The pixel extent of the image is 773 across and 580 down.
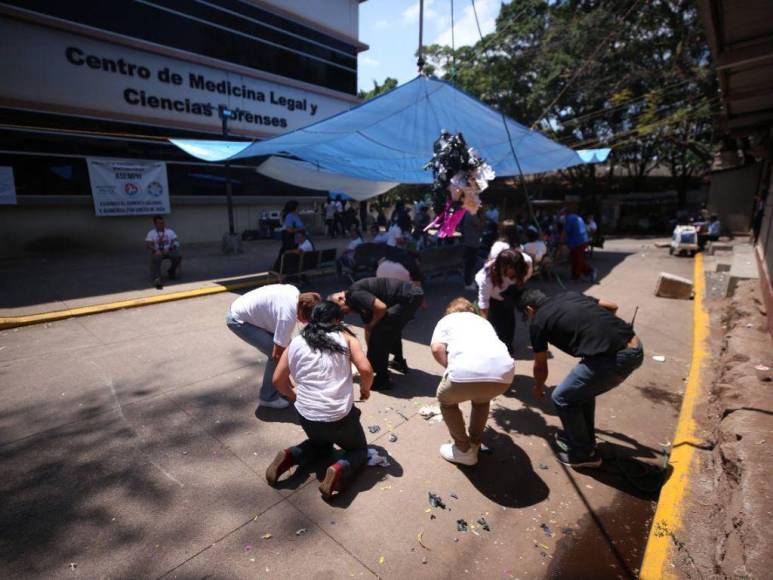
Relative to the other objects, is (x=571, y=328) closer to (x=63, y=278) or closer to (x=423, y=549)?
(x=423, y=549)

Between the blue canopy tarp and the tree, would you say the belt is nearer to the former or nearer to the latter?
the blue canopy tarp

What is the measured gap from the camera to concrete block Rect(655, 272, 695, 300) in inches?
320

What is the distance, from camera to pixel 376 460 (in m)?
3.32

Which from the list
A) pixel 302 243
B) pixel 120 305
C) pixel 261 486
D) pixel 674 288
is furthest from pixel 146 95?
pixel 674 288

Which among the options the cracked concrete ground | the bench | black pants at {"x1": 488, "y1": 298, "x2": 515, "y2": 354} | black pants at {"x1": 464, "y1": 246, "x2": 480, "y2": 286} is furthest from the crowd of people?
black pants at {"x1": 464, "y1": 246, "x2": 480, "y2": 286}

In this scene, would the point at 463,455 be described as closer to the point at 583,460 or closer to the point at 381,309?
the point at 583,460

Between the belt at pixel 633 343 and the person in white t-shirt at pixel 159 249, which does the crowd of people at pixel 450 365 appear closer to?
the belt at pixel 633 343

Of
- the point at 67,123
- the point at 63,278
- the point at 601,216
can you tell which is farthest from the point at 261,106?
the point at 601,216

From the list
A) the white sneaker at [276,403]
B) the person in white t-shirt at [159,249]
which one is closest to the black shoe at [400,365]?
the white sneaker at [276,403]

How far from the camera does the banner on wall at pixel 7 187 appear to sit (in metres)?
10.3

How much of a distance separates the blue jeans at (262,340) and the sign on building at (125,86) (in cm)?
→ 1143

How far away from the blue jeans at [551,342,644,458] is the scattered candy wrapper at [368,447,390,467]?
57.2 inches

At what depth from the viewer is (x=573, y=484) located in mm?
3180

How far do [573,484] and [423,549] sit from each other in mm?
1368
